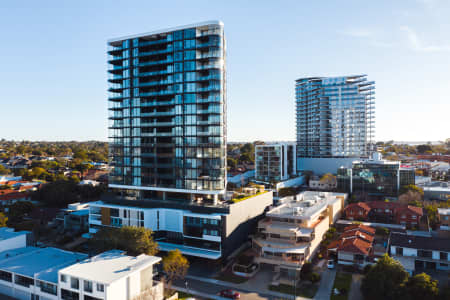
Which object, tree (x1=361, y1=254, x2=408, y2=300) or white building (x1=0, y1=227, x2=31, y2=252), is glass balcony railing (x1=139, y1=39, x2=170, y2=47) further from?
tree (x1=361, y1=254, x2=408, y2=300)

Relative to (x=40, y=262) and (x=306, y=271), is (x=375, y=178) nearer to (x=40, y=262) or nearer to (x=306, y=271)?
(x=306, y=271)

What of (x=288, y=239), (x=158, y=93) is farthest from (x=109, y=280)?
(x=158, y=93)

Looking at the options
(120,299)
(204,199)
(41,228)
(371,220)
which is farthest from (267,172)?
(120,299)

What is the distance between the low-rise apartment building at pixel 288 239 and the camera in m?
43.4

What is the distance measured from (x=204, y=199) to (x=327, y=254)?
72.8 ft

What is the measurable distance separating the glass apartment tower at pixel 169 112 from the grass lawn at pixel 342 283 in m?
22.2

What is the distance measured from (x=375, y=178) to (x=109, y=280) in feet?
254

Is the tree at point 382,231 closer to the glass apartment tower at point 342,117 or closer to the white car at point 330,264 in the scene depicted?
the white car at point 330,264

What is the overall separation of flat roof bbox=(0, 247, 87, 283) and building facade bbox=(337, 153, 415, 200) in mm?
72576

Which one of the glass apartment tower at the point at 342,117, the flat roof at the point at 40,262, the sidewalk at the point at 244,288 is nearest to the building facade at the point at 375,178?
the glass apartment tower at the point at 342,117

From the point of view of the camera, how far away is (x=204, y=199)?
56031 mm

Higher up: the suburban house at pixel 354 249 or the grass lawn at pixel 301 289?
the suburban house at pixel 354 249

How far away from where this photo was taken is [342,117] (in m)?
126

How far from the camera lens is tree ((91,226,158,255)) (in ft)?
137
